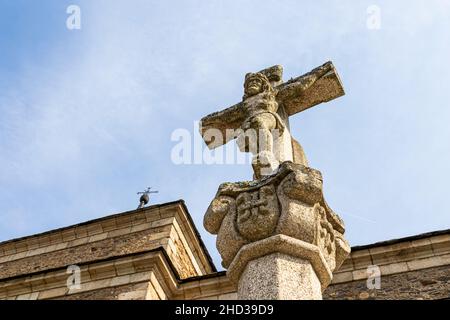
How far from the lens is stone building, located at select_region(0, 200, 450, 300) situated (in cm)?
748

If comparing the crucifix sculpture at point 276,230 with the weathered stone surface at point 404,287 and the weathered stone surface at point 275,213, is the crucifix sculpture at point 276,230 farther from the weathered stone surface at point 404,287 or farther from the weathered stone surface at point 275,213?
the weathered stone surface at point 404,287

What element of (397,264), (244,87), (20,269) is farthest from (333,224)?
(20,269)

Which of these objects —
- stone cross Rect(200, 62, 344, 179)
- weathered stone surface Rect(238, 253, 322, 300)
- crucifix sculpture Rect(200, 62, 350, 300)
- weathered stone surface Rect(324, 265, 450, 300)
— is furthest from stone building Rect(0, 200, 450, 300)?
weathered stone surface Rect(238, 253, 322, 300)

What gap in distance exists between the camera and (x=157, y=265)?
8.15 m

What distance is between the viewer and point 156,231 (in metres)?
9.88

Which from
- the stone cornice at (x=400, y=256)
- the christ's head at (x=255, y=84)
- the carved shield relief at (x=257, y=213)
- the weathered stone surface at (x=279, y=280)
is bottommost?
the weathered stone surface at (x=279, y=280)

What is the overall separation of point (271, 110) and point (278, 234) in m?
1.68

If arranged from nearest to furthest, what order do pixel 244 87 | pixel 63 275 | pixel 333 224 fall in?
pixel 333 224 < pixel 244 87 < pixel 63 275

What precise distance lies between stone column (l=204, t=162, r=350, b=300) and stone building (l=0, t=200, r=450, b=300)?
14.0 ft

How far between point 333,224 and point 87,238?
809cm

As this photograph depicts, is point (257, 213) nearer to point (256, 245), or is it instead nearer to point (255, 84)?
point (256, 245)

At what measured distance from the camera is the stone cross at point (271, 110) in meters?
4.07

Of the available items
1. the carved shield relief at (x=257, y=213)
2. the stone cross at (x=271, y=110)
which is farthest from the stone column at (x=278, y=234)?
the stone cross at (x=271, y=110)
